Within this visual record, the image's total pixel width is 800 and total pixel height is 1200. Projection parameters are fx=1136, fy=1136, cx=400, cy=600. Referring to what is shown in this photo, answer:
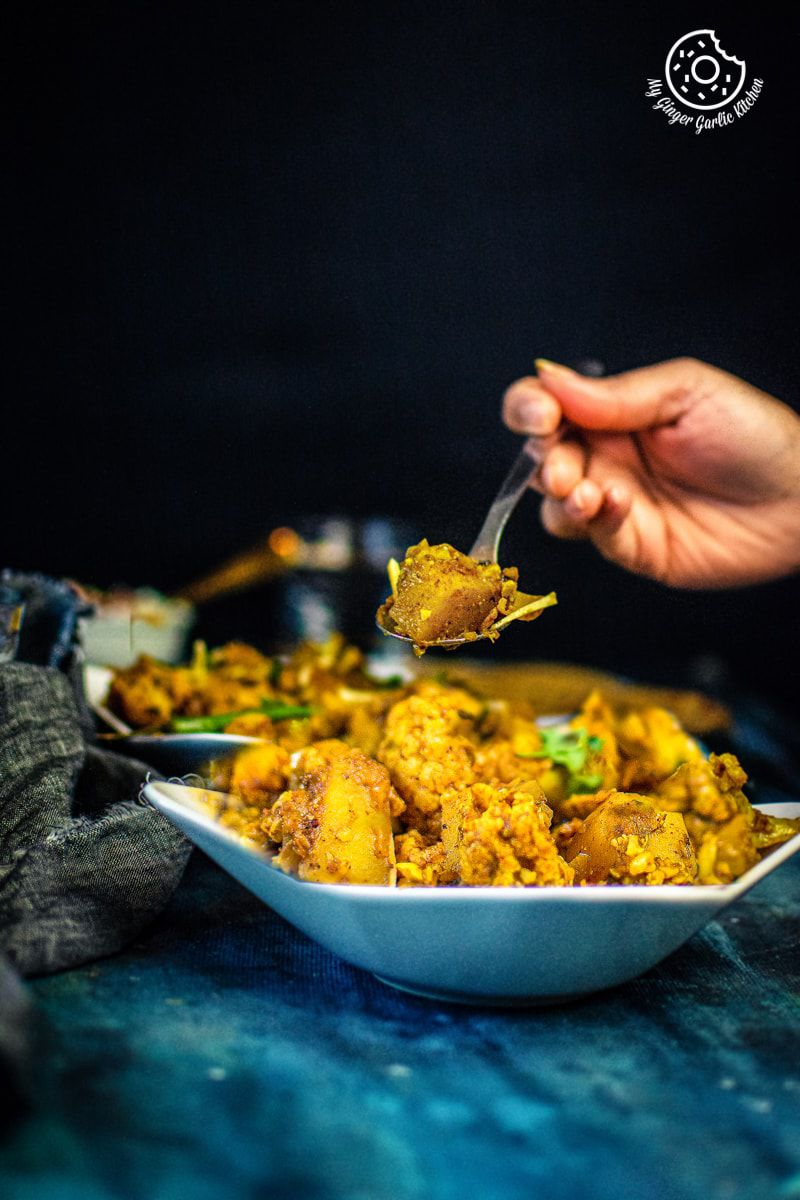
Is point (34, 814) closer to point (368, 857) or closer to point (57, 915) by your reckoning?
point (57, 915)

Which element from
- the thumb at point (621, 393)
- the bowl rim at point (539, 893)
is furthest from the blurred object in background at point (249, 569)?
the bowl rim at point (539, 893)

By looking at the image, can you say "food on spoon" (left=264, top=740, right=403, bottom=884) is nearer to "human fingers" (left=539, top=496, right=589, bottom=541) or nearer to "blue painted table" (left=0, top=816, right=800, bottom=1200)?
"blue painted table" (left=0, top=816, right=800, bottom=1200)

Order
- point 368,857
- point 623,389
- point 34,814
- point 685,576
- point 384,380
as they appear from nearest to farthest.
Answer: point 368,857
point 34,814
point 623,389
point 685,576
point 384,380

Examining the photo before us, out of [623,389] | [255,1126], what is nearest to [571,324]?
[623,389]

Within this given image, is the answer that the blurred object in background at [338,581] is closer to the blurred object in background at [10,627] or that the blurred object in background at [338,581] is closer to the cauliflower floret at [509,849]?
the blurred object in background at [10,627]

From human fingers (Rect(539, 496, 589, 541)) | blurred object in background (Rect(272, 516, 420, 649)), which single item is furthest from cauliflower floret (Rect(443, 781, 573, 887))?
blurred object in background (Rect(272, 516, 420, 649))

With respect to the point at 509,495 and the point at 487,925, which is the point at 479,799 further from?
the point at 509,495

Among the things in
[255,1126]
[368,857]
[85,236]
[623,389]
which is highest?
[85,236]
